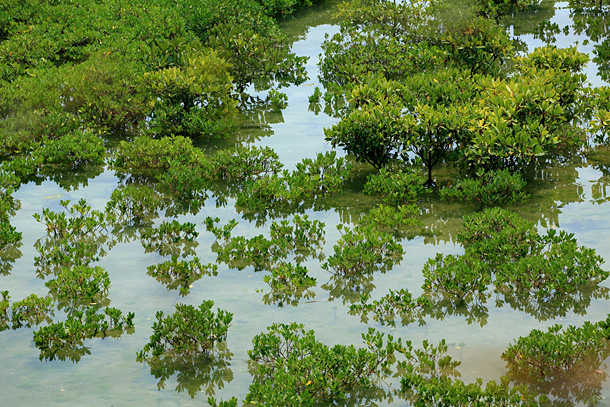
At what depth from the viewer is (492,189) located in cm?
903

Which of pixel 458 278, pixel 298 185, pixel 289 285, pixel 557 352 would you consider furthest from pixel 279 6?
pixel 557 352

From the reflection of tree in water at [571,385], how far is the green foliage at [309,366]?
1.16m

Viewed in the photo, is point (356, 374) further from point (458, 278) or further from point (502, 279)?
point (502, 279)

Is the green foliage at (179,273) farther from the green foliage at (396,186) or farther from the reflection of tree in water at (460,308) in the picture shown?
the green foliage at (396,186)

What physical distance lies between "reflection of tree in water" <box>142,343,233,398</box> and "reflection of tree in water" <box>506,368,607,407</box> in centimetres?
260

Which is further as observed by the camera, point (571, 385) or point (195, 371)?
point (195, 371)

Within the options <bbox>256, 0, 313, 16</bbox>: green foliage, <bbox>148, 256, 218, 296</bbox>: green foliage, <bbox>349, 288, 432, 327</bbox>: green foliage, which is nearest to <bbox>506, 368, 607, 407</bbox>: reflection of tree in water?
<bbox>349, 288, 432, 327</bbox>: green foliage

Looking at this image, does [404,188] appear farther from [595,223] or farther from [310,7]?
[310,7]

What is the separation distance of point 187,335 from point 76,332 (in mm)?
1141

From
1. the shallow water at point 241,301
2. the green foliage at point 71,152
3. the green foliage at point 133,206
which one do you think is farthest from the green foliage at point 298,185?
the green foliage at point 71,152

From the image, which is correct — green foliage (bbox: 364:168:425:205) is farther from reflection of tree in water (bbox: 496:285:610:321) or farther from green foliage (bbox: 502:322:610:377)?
Result: green foliage (bbox: 502:322:610:377)

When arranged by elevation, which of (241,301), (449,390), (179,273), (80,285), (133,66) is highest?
(133,66)

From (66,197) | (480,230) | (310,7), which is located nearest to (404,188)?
(480,230)

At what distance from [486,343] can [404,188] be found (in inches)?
129
